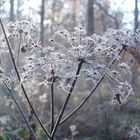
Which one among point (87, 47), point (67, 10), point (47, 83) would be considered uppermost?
point (87, 47)

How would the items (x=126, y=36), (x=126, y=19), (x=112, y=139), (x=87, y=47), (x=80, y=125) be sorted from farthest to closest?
(x=126, y=19), (x=80, y=125), (x=112, y=139), (x=126, y=36), (x=87, y=47)

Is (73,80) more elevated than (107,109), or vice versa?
(73,80)

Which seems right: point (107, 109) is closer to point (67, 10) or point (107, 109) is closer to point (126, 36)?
point (126, 36)

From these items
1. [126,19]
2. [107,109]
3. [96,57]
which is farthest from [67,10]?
[96,57]

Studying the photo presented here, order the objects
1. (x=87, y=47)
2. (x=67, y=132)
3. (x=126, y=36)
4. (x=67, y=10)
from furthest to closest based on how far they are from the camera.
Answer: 1. (x=67, y=10)
2. (x=67, y=132)
3. (x=126, y=36)
4. (x=87, y=47)

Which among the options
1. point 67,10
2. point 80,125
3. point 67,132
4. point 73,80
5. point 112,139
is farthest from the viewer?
point 67,10

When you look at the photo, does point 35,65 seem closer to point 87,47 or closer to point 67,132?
point 87,47

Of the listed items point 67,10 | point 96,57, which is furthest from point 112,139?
point 67,10

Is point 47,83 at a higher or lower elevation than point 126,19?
higher

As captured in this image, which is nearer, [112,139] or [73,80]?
[73,80]
